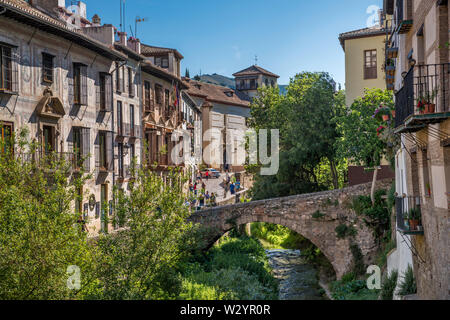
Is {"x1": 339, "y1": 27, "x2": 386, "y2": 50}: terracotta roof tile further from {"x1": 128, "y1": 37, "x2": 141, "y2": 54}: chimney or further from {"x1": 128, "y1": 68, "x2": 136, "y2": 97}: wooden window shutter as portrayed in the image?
{"x1": 128, "y1": 68, "x2": 136, "y2": 97}: wooden window shutter

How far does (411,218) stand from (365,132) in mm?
14049

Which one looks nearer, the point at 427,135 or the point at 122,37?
the point at 427,135

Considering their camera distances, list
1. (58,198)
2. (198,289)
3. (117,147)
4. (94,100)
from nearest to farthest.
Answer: (58,198), (198,289), (94,100), (117,147)

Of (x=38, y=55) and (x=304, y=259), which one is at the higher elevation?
(x=38, y=55)

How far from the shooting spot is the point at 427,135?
35.8 ft

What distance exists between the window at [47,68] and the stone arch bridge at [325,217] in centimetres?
1127

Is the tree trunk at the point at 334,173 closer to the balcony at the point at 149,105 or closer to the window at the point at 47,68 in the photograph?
the balcony at the point at 149,105

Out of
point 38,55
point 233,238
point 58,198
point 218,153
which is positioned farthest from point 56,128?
point 218,153

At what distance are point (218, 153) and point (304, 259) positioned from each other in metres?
31.4

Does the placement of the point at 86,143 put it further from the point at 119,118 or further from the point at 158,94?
the point at 158,94

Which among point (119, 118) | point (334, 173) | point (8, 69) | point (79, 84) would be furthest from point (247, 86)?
point (8, 69)

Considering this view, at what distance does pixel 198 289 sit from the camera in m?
21.1

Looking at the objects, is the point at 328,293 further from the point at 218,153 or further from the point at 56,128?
the point at 218,153

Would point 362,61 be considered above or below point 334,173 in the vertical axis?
above
